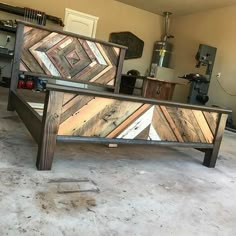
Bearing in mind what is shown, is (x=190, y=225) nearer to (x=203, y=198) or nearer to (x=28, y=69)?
(x=203, y=198)

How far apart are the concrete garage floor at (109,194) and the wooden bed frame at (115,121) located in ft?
0.65

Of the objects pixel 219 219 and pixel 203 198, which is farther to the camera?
pixel 203 198

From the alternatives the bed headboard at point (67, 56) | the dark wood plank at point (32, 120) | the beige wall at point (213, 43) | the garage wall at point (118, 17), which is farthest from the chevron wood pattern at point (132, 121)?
the garage wall at point (118, 17)

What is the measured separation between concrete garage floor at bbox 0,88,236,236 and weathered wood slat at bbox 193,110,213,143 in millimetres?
271

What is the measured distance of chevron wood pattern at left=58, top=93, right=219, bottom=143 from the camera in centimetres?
186

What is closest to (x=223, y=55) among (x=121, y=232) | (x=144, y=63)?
(x=144, y=63)

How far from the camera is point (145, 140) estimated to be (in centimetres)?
217

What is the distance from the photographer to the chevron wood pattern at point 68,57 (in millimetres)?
3316

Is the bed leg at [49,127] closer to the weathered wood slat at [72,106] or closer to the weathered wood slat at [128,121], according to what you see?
the weathered wood slat at [72,106]

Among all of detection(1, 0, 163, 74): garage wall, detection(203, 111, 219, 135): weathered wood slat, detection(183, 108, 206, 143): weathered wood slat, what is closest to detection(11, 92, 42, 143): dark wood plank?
detection(183, 108, 206, 143): weathered wood slat

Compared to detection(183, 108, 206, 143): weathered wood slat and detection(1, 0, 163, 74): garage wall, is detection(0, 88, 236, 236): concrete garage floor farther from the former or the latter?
detection(1, 0, 163, 74): garage wall

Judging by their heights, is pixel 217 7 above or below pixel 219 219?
above

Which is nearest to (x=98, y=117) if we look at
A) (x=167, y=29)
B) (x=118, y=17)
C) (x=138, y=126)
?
(x=138, y=126)

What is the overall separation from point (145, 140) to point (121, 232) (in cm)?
101
